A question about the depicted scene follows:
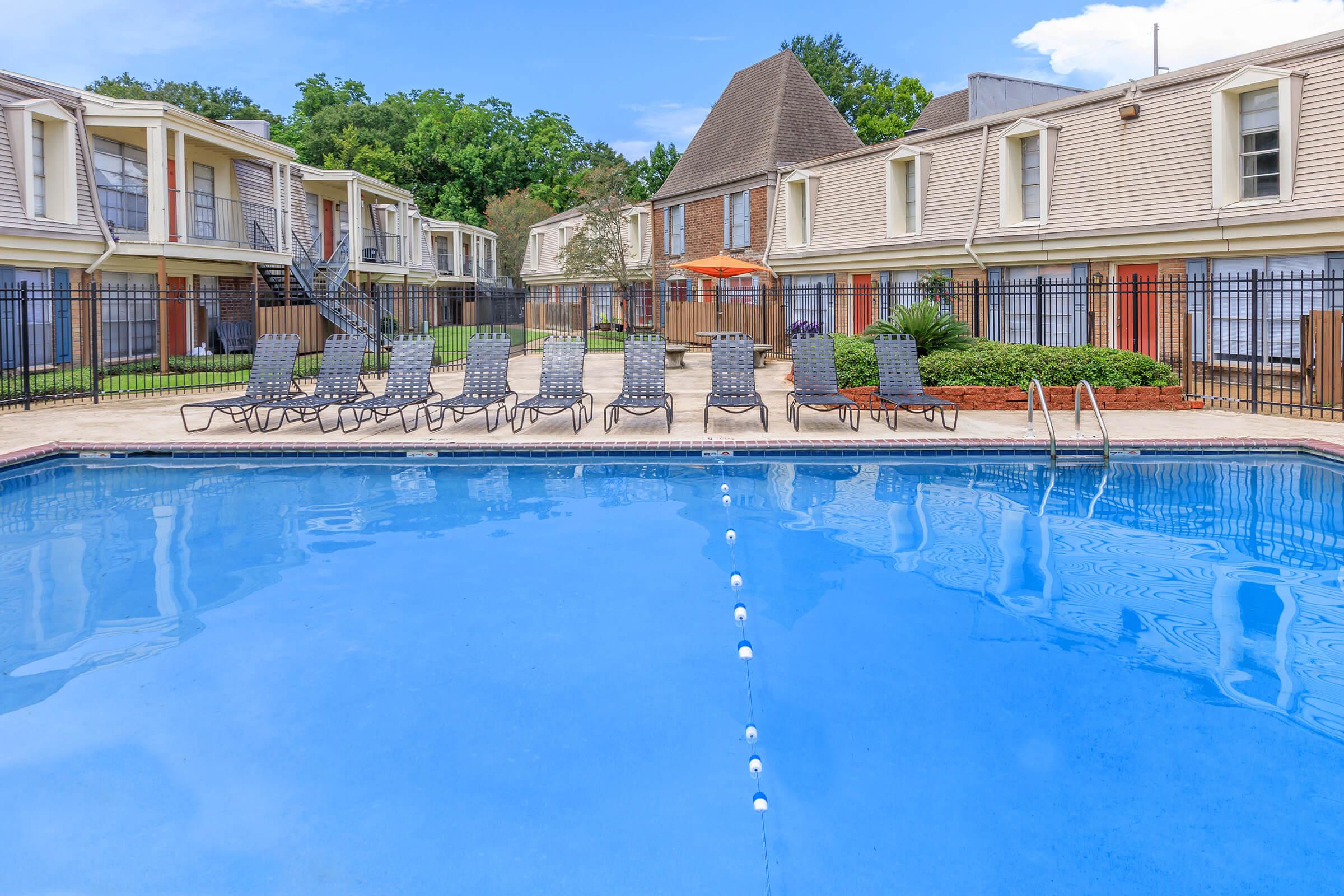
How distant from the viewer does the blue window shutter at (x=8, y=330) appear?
1838cm

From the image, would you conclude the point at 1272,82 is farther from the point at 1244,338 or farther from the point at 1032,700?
the point at 1032,700

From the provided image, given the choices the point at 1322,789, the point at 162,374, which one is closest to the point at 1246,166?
the point at 1322,789

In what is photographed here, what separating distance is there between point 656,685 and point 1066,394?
1143 centimetres

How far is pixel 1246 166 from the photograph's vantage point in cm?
1712

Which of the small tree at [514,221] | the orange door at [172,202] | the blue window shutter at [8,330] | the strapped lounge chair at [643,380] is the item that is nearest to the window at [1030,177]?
the strapped lounge chair at [643,380]

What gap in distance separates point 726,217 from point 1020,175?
12.7 m

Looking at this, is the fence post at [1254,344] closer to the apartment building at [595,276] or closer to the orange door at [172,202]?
the apartment building at [595,276]

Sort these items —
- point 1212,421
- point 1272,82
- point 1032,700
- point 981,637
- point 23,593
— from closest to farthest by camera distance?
point 1032,700, point 981,637, point 23,593, point 1212,421, point 1272,82

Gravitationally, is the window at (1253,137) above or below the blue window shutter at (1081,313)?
above

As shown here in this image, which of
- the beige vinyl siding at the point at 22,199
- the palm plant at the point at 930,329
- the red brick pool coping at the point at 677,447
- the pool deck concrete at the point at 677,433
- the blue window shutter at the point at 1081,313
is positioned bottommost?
the red brick pool coping at the point at 677,447

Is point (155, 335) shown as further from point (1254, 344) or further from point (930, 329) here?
point (1254, 344)

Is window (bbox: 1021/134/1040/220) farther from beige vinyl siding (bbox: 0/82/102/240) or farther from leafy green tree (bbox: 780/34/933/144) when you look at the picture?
leafy green tree (bbox: 780/34/933/144)

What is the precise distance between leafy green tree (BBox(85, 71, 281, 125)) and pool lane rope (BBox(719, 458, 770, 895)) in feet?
189

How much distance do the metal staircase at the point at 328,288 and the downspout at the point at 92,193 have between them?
13.9 ft
